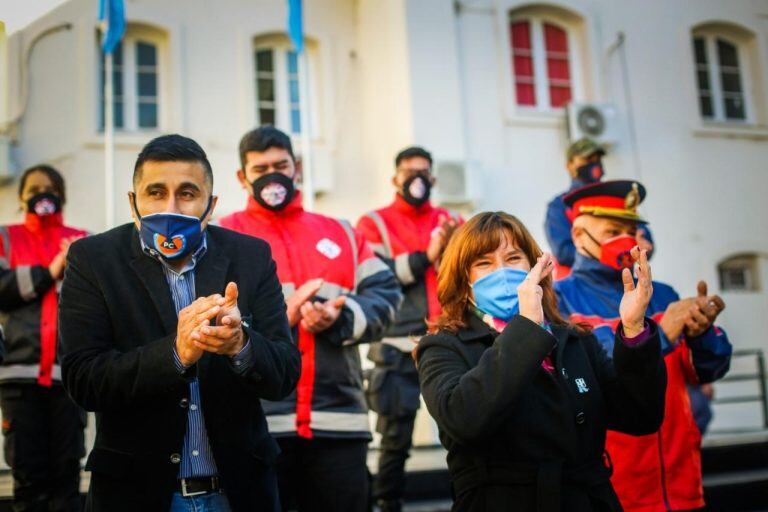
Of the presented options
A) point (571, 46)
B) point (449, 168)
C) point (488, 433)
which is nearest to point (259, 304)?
point (488, 433)

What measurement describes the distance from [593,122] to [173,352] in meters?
9.08

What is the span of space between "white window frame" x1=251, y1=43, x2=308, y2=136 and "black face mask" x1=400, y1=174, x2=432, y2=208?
4.86m

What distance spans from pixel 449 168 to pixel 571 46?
119 inches

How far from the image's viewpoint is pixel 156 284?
251 centimetres

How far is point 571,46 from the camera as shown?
439 inches

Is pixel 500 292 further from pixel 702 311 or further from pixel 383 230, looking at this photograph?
pixel 383 230

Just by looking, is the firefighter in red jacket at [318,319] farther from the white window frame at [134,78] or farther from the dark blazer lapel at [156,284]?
the white window frame at [134,78]

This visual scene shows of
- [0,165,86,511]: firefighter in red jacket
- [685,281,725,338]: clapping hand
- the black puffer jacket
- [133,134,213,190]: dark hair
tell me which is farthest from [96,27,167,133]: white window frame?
the black puffer jacket

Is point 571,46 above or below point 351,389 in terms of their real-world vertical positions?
above

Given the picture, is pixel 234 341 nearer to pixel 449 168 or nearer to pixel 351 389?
pixel 351 389

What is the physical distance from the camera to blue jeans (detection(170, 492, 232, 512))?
2412 millimetres

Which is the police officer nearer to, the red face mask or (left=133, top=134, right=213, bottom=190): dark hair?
the red face mask

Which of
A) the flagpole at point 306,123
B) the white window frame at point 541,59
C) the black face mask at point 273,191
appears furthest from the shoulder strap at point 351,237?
the white window frame at point 541,59

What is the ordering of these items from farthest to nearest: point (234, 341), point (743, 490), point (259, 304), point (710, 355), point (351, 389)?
1. point (743, 490)
2. point (351, 389)
3. point (710, 355)
4. point (259, 304)
5. point (234, 341)
